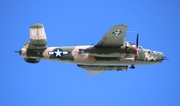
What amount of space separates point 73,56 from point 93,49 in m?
2.40

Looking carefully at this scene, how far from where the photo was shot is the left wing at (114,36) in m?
34.0

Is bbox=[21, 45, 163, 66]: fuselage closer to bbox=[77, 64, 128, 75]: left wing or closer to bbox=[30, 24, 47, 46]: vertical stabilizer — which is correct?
bbox=[30, 24, 47, 46]: vertical stabilizer

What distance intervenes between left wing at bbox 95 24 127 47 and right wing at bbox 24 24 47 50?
579 cm

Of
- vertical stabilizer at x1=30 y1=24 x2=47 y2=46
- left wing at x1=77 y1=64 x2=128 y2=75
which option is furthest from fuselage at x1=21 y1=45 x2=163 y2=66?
left wing at x1=77 y1=64 x2=128 y2=75

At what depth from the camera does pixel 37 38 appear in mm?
37188

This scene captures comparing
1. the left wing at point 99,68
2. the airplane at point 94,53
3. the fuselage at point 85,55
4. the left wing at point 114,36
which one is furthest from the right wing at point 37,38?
the left wing at point 114,36

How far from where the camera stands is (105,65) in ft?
128

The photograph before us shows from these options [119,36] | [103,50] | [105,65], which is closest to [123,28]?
[119,36]

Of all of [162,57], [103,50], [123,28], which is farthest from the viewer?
[162,57]

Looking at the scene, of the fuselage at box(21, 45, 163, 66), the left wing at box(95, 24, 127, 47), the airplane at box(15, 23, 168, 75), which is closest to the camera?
the left wing at box(95, 24, 127, 47)

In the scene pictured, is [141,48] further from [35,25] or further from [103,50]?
[35,25]

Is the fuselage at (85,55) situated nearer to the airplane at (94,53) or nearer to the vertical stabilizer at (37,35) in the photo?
the airplane at (94,53)

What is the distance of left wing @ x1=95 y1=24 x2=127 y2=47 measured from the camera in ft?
111

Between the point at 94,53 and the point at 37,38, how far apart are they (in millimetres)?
6236
